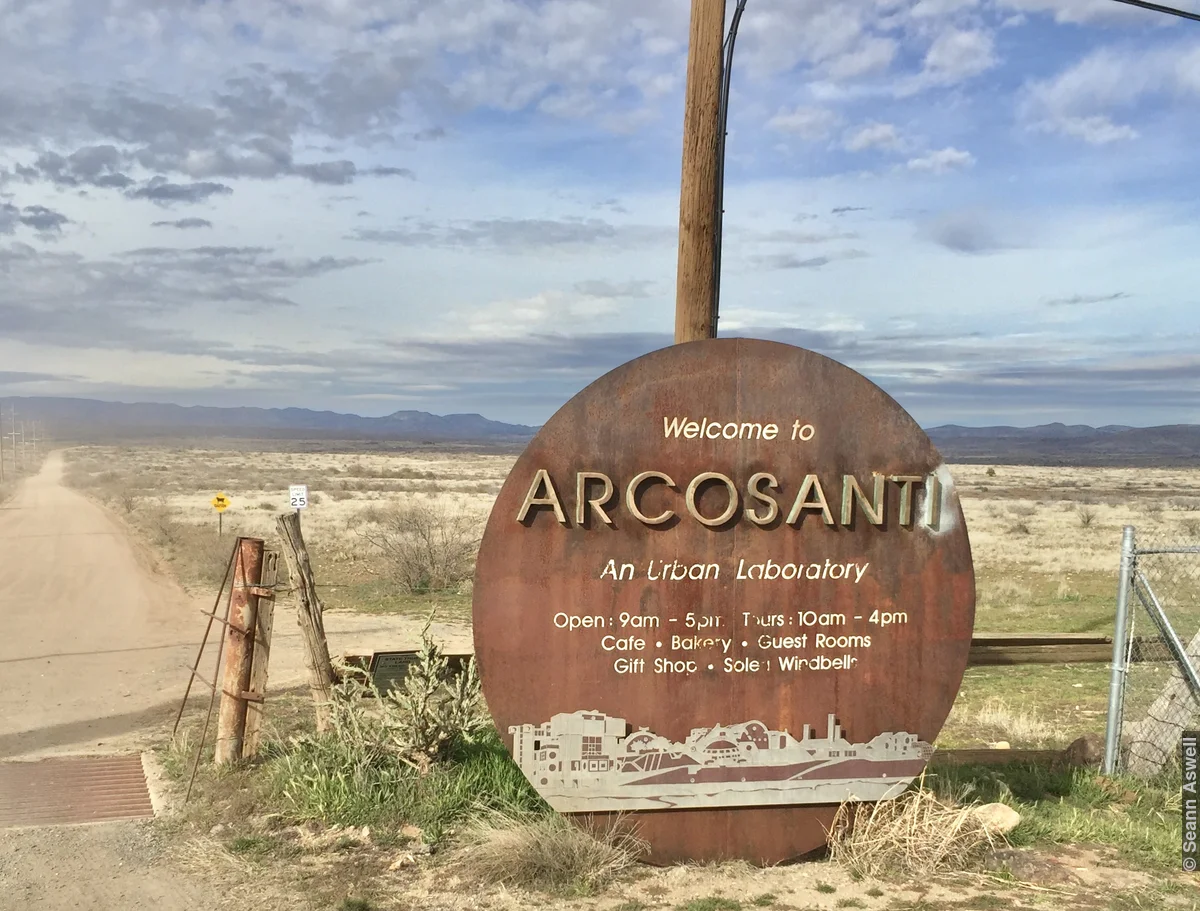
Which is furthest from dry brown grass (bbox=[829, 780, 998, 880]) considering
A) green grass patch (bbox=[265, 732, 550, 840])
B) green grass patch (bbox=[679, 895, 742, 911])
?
green grass patch (bbox=[265, 732, 550, 840])

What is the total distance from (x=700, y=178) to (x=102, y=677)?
311 inches

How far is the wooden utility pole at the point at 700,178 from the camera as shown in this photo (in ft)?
24.5

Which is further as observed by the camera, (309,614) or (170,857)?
(309,614)

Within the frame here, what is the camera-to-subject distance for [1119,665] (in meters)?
7.26

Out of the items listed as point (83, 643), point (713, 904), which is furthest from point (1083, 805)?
point (83, 643)

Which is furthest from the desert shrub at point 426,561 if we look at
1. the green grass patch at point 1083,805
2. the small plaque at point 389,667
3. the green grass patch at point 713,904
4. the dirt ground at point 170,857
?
the green grass patch at point 713,904

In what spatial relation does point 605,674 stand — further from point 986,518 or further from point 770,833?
point 986,518

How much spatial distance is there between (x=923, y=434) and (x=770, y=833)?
2.34m

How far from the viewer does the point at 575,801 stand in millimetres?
5703

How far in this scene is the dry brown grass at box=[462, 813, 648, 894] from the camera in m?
5.44

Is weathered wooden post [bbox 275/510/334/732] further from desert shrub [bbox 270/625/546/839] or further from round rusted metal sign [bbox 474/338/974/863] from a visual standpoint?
round rusted metal sign [bbox 474/338/974/863]

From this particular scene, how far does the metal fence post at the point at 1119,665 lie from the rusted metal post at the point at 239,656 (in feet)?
18.7

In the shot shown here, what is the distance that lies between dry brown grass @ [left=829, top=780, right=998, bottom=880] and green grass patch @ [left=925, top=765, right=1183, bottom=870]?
0.30m

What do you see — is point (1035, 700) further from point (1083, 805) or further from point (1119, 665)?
point (1083, 805)
